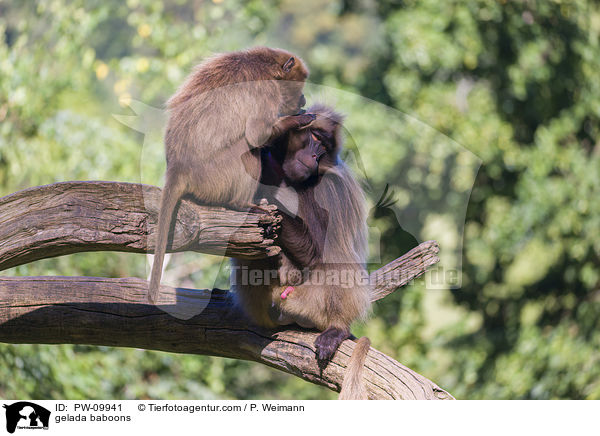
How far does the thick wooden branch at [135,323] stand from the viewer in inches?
134

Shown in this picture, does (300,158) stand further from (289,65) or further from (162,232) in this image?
(162,232)

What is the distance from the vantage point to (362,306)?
11.5 ft

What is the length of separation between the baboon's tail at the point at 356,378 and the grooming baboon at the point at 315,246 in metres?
0.03

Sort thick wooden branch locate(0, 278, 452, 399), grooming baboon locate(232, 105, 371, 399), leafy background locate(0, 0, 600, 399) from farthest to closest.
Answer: leafy background locate(0, 0, 600, 399)
thick wooden branch locate(0, 278, 452, 399)
grooming baboon locate(232, 105, 371, 399)

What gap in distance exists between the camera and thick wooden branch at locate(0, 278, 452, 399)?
11.2 feet

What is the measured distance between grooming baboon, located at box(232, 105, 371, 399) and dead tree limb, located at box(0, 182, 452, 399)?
0.14 meters

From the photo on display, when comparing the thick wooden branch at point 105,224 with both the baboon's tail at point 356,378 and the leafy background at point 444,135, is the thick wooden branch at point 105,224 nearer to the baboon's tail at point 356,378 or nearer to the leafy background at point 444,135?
the baboon's tail at point 356,378

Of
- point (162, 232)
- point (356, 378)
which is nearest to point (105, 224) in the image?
point (162, 232)

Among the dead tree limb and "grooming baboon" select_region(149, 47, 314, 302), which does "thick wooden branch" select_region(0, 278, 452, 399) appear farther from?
"grooming baboon" select_region(149, 47, 314, 302)

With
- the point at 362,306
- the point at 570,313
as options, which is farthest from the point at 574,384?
the point at 362,306
